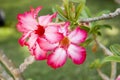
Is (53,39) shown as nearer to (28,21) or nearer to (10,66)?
(28,21)

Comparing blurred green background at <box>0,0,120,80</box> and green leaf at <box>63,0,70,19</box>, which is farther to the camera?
blurred green background at <box>0,0,120,80</box>

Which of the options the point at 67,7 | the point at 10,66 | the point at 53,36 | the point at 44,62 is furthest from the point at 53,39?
the point at 44,62

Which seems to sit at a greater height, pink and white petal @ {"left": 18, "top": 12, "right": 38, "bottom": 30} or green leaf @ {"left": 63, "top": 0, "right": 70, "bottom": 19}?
pink and white petal @ {"left": 18, "top": 12, "right": 38, "bottom": 30}

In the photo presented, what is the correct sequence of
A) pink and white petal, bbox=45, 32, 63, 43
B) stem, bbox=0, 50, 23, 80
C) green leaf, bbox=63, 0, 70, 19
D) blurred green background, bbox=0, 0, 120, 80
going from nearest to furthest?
pink and white petal, bbox=45, 32, 63, 43 → green leaf, bbox=63, 0, 70, 19 → stem, bbox=0, 50, 23, 80 → blurred green background, bbox=0, 0, 120, 80

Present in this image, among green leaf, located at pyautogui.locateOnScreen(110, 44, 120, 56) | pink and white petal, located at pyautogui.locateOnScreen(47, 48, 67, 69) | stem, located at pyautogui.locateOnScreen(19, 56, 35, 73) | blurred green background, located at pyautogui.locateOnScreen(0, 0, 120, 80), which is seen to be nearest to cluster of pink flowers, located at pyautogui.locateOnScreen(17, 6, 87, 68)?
pink and white petal, located at pyautogui.locateOnScreen(47, 48, 67, 69)

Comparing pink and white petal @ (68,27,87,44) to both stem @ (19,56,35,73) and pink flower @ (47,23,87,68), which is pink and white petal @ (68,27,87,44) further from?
stem @ (19,56,35,73)

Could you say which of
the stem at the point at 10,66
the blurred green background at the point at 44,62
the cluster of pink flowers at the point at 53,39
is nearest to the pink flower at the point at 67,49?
the cluster of pink flowers at the point at 53,39

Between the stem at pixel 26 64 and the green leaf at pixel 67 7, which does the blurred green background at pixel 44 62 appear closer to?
the stem at pixel 26 64
